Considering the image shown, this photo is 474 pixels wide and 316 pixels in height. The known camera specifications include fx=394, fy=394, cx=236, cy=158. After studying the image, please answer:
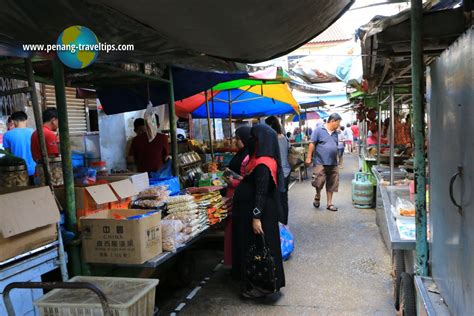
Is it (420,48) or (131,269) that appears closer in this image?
(420,48)

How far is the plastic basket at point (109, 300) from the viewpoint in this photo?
2.29m

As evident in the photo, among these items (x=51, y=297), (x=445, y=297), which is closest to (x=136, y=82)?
(x=51, y=297)

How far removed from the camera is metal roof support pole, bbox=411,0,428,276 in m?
2.61

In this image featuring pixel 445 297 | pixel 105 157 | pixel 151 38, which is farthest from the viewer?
pixel 105 157

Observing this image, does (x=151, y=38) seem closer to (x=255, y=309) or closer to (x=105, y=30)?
(x=105, y=30)

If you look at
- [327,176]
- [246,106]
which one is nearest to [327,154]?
[327,176]

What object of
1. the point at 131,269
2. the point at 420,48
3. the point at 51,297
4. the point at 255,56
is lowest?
the point at 131,269

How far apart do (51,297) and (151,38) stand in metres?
2.06

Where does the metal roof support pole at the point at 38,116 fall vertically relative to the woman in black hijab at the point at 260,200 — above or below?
above

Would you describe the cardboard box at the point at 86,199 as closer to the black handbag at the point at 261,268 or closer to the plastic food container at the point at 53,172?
the plastic food container at the point at 53,172

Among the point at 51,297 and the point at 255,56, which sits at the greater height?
the point at 255,56

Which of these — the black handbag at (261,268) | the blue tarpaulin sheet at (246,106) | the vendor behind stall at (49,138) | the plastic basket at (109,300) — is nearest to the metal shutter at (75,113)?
the vendor behind stall at (49,138)

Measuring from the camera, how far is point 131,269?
11.8 ft

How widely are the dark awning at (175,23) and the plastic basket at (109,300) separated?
1708mm
